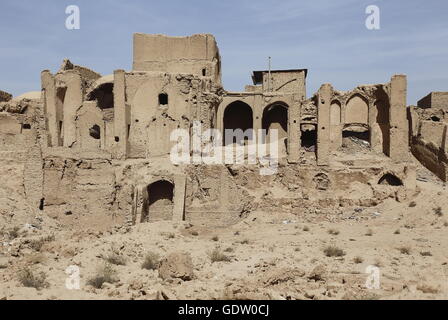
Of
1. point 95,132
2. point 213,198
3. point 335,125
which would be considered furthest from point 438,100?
point 95,132

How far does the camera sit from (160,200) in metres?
24.5

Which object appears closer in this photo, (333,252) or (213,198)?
(333,252)

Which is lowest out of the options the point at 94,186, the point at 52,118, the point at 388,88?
the point at 94,186

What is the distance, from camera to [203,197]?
2383 cm

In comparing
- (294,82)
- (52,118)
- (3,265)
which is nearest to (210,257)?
(3,265)

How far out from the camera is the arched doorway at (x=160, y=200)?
2431 centimetres

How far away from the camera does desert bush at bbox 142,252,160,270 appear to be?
14883 millimetres

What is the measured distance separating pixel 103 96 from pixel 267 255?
2006 centimetres

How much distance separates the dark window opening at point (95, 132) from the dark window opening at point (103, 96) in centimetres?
217

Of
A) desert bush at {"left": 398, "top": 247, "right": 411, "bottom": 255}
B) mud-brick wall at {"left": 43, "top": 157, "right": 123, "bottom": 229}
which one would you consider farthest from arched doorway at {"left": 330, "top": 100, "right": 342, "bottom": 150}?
mud-brick wall at {"left": 43, "top": 157, "right": 123, "bottom": 229}

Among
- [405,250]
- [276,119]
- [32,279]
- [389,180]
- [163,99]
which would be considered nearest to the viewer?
[32,279]

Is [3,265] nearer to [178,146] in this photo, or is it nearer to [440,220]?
[178,146]

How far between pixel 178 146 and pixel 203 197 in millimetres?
4169

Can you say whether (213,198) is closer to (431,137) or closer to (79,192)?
(79,192)
